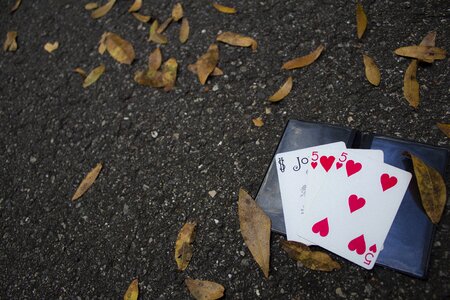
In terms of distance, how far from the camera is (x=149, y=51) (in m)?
2.15

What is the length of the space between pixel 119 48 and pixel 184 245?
4.30 ft

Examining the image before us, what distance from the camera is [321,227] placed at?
55.0 inches

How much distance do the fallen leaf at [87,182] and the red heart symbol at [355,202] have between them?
3.95 ft

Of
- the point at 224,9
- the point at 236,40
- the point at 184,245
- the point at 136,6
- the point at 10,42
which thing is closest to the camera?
the point at 184,245

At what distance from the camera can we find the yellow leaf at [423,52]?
5.27ft

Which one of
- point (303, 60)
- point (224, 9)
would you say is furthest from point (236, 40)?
point (303, 60)

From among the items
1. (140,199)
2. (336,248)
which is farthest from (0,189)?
(336,248)

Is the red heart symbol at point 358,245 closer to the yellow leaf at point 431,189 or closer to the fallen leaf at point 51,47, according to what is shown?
the yellow leaf at point 431,189

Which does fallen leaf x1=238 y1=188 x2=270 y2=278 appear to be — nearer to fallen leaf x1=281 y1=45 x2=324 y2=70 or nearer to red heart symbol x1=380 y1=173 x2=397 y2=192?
red heart symbol x1=380 y1=173 x2=397 y2=192

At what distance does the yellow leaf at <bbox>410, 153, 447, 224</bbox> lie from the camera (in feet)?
4.23

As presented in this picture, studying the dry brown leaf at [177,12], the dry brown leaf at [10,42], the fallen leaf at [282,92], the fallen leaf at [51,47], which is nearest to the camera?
the fallen leaf at [282,92]

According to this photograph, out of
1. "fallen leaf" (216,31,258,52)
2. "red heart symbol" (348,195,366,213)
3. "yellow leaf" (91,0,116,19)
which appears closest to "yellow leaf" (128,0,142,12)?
"yellow leaf" (91,0,116,19)

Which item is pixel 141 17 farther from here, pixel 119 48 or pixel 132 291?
pixel 132 291

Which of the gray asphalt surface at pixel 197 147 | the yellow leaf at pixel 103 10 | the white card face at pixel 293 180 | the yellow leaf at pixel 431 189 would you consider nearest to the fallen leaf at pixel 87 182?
the gray asphalt surface at pixel 197 147
